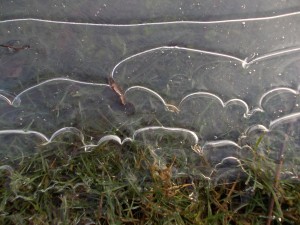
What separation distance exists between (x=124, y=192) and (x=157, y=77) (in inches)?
11.6

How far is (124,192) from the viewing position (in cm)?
130

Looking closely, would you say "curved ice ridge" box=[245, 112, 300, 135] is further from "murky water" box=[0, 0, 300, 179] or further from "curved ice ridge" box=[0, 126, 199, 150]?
"curved ice ridge" box=[0, 126, 199, 150]

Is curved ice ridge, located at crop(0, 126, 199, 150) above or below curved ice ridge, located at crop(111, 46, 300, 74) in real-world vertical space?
below

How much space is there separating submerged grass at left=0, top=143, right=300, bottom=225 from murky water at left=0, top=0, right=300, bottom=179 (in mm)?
37

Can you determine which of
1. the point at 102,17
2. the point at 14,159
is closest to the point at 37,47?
the point at 102,17

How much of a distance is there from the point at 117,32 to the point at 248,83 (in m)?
0.35

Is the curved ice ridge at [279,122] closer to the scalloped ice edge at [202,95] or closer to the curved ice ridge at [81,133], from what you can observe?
the scalloped ice edge at [202,95]

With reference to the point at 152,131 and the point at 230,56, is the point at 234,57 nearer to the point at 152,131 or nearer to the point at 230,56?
the point at 230,56

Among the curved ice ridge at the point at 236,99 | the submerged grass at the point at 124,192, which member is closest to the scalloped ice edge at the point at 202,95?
the curved ice ridge at the point at 236,99

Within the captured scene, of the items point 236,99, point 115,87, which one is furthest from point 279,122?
point 115,87

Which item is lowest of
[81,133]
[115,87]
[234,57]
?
[81,133]

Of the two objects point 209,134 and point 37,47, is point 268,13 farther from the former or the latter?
point 37,47

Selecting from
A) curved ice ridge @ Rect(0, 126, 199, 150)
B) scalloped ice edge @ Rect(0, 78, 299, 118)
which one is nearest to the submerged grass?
curved ice ridge @ Rect(0, 126, 199, 150)

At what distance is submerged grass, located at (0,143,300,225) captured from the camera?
1.30 meters
